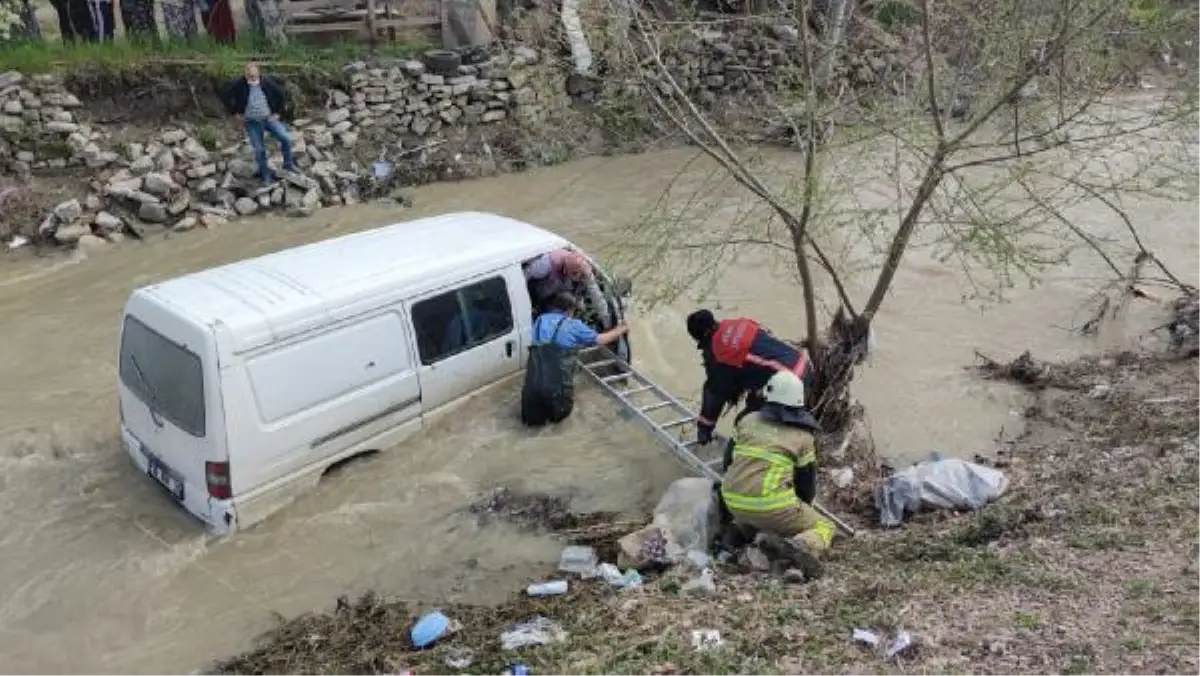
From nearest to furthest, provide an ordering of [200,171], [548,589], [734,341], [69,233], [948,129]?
[548,589] < [734,341] < [948,129] < [69,233] < [200,171]

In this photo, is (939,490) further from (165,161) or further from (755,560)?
(165,161)

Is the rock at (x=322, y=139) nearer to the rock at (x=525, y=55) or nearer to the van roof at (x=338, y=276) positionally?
the rock at (x=525, y=55)

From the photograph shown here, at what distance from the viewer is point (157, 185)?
13227 millimetres

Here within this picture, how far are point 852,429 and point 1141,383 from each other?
3126 mm

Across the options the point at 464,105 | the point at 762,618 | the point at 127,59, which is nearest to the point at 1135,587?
the point at 762,618

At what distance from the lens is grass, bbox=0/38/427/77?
13.9 metres

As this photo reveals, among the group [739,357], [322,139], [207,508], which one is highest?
[322,139]

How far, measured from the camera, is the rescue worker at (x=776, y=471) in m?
6.24

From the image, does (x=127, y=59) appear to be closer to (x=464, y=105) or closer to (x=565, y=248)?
(x=464, y=105)

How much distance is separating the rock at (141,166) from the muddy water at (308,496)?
207 centimetres

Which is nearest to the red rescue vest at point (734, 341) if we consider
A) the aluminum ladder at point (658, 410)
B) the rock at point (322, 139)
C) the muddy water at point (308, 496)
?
the aluminum ladder at point (658, 410)

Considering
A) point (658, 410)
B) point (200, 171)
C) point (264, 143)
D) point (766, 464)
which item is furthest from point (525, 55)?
point (766, 464)

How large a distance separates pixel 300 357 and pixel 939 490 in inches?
170

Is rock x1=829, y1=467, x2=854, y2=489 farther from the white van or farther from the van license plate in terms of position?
the van license plate
